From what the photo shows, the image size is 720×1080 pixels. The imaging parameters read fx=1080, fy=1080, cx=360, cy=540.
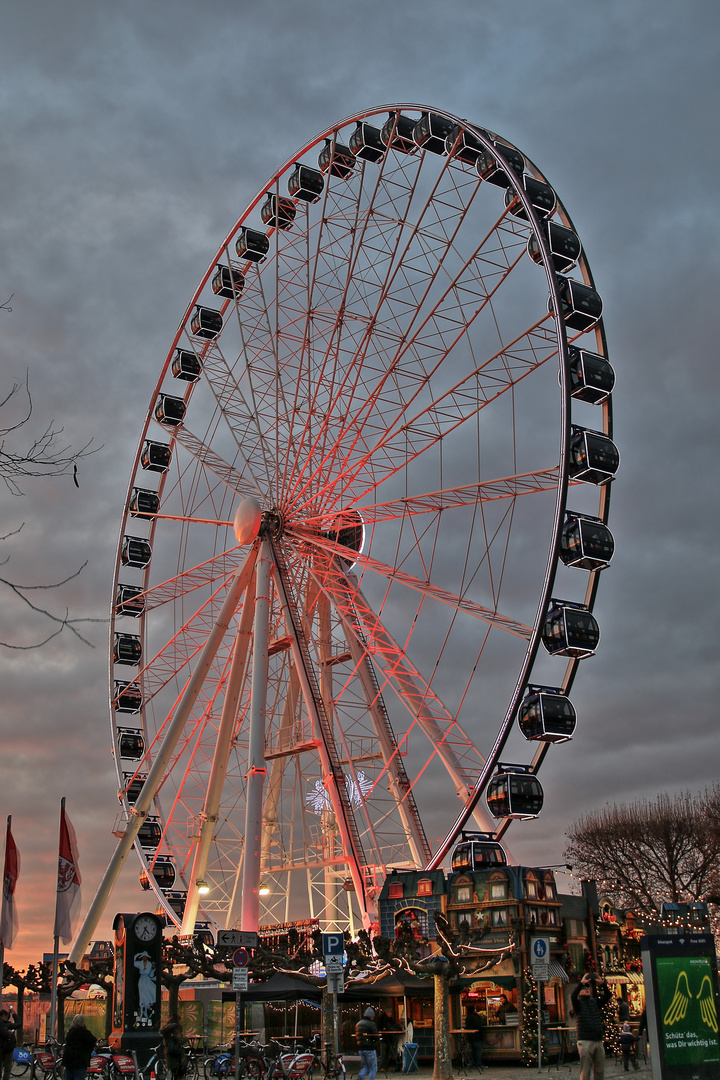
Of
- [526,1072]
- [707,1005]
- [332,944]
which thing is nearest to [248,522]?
[526,1072]

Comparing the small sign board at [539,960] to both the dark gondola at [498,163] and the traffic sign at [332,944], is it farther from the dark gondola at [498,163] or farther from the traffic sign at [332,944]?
the dark gondola at [498,163]

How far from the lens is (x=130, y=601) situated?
Answer: 1495 inches

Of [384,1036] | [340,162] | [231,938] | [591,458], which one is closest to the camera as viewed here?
[231,938]

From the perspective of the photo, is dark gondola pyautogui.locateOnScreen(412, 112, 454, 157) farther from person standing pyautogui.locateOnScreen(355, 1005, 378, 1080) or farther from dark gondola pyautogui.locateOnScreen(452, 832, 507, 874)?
person standing pyautogui.locateOnScreen(355, 1005, 378, 1080)

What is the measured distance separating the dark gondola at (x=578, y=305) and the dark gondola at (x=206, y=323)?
46.7 feet

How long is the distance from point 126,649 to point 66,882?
12.9 meters

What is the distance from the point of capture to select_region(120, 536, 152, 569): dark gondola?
38625 millimetres

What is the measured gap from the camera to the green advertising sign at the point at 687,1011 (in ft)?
43.8

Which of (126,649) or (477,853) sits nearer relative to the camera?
(477,853)

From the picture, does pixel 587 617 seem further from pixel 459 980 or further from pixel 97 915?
pixel 97 915

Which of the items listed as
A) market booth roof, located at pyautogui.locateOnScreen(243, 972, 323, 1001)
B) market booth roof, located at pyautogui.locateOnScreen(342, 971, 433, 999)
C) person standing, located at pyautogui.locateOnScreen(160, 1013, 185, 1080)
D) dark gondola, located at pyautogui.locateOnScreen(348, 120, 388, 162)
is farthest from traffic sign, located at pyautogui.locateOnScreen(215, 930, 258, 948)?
dark gondola, located at pyautogui.locateOnScreen(348, 120, 388, 162)

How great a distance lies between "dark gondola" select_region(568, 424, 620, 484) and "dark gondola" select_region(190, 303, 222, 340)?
15.9m

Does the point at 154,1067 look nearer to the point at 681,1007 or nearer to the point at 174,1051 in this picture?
the point at 174,1051

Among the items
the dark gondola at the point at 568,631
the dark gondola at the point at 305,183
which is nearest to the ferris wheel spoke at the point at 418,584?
the dark gondola at the point at 568,631
